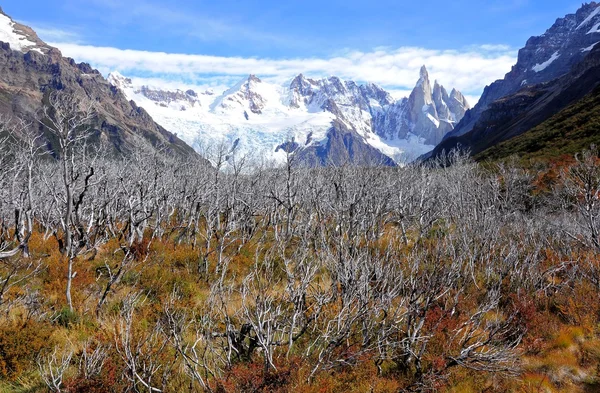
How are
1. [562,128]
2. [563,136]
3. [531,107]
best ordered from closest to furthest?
1. [563,136]
2. [562,128]
3. [531,107]

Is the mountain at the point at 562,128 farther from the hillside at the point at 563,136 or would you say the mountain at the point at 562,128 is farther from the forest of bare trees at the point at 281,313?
the forest of bare trees at the point at 281,313

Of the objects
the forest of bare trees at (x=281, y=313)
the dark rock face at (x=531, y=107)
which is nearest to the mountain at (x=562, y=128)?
the dark rock face at (x=531, y=107)

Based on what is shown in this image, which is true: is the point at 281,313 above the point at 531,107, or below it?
below

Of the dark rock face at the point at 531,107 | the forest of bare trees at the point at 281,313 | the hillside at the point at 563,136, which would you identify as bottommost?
the forest of bare trees at the point at 281,313

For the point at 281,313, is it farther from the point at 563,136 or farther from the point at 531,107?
the point at 531,107

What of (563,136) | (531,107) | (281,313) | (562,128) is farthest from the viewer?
(531,107)

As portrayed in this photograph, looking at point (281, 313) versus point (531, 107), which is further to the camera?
point (531, 107)

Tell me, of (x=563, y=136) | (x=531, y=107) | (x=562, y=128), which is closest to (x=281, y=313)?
(x=563, y=136)

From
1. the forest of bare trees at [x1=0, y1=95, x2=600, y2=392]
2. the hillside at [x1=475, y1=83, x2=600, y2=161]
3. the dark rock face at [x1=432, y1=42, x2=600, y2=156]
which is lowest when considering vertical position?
the forest of bare trees at [x1=0, y1=95, x2=600, y2=392]

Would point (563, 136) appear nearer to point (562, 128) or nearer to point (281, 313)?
point (562, 128)

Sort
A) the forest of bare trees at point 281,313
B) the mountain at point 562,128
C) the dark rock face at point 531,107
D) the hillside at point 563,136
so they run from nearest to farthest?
the forest of bare trees at point 281,313 → the hillside at point 563,136 → the mountain at point 562,128 → the dark rock face at point 531,107

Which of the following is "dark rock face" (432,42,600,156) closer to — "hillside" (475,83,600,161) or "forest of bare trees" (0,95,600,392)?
"hillside" (475,83,600,161)

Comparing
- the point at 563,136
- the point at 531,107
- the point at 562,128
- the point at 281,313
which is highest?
the point at 531,107

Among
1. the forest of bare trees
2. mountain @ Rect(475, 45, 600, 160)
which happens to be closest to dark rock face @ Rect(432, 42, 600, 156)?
mountain @ Rect(475, 45, 600, 160)
